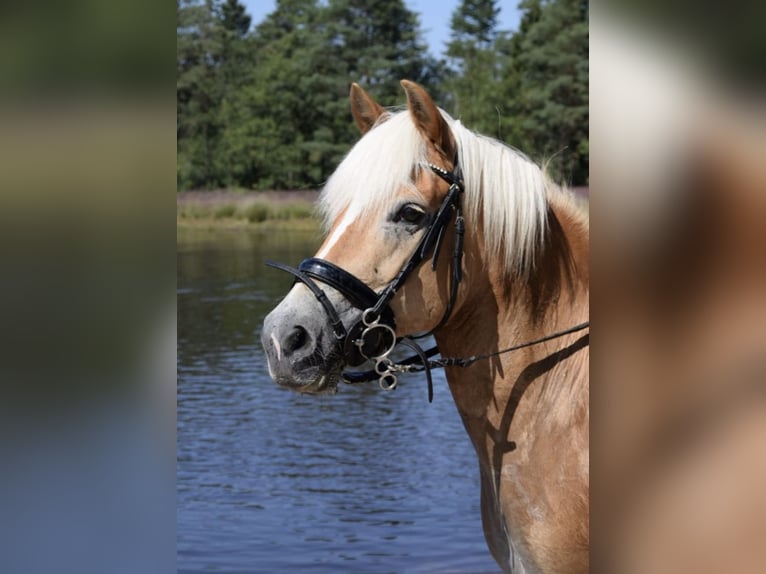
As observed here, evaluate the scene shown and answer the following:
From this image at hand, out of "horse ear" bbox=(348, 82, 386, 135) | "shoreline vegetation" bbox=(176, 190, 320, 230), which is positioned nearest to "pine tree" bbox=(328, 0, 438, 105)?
"shoreline vegetation" bbox=(176, 190, 320, 230)

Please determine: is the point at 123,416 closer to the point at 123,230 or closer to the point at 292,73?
the point at 123,230

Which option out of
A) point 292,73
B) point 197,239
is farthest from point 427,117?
point 292,73

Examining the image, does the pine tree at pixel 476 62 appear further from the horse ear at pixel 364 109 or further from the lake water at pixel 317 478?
the horse ear at pixel 364 109

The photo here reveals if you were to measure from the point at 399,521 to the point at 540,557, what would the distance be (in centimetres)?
461

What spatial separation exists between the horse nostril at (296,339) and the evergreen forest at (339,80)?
30.5 meters

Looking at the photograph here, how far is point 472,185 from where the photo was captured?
254 cm

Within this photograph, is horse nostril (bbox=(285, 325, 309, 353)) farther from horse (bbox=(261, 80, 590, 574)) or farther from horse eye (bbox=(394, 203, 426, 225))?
horse eye (bbox=(394, 203, 426, 225))

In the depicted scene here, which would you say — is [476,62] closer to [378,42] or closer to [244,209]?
[378,42]

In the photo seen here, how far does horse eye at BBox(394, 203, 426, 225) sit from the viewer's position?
2.46 meters

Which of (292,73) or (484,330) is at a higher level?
(292,73)

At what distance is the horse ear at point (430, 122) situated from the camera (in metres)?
2.44

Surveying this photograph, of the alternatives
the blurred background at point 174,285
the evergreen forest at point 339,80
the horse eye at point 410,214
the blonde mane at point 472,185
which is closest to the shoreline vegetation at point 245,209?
the evergreen forest at point 339,80

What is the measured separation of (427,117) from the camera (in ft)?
8.20

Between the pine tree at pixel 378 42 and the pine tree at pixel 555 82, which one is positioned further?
the pine tree at pixel 378 42
